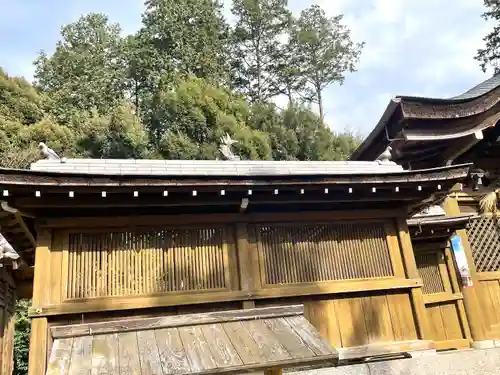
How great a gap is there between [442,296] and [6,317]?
1042 cm

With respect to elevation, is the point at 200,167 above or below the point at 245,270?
above

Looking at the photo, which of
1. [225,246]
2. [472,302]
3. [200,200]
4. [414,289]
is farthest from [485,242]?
[200,200]

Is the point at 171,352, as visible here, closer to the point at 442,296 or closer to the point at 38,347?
the point at 38,347

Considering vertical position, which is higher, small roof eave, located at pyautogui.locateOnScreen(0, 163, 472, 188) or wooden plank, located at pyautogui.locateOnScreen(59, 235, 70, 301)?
small roof eave, located at pyautogui.locateOnScreen(0, 163, 472, 188)

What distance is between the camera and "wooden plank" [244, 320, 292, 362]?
138 inches

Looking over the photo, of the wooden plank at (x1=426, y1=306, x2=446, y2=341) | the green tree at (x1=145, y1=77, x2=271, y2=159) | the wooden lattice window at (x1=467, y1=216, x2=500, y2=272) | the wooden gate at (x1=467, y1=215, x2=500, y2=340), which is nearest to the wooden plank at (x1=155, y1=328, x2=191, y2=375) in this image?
the wooden plank at (x1=426, y1=306, x2=446, y2=341)

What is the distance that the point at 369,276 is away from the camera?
22.1 ft

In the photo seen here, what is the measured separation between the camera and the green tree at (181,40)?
29.7 m

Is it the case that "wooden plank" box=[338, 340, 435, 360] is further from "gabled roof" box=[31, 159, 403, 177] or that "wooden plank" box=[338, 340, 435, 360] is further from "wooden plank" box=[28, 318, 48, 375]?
"wooden plank" box=[28, 318, 48, 375]

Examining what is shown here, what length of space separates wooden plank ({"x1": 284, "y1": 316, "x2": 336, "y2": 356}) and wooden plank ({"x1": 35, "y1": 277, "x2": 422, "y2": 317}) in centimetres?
191

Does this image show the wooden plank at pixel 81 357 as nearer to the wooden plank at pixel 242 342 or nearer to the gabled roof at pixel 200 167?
the wooden plank at pixel 242 342

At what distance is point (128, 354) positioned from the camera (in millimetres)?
3541

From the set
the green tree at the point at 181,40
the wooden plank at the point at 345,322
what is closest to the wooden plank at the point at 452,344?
the wooden plank at the point at 345,322

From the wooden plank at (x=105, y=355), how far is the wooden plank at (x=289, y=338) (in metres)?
1.38
